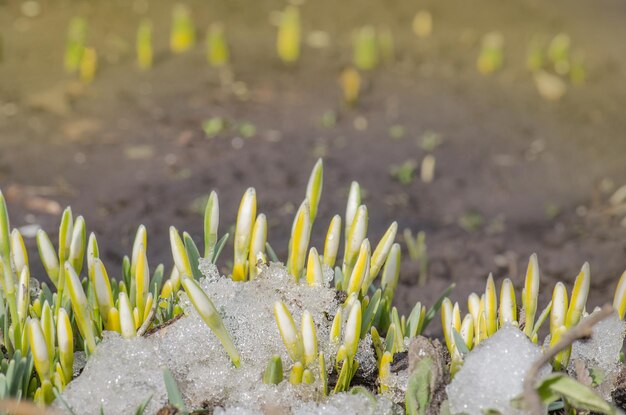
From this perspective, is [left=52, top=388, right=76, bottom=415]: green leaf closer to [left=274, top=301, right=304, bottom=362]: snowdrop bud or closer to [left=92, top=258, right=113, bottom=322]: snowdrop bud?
[left=92, top=258, right=113, bottom=322]: snowdrop bud

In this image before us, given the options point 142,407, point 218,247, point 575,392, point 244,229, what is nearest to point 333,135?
point 218,247

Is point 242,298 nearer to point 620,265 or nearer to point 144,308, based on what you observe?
point 144,308

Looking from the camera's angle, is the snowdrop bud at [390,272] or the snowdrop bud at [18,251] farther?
the snowdrop bud at [390,272]

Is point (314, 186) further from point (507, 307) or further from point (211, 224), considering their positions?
point (507, 307)

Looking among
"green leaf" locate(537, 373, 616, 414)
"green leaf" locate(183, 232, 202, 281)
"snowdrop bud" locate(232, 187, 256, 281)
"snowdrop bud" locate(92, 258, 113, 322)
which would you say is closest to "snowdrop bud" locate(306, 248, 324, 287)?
"snowdrop bud" locate(232, 187, 256, 281)

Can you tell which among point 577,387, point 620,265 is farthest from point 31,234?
point 577,387

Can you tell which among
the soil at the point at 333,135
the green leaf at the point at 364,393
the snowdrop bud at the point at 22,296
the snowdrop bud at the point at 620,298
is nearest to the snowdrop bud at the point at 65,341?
the snowdrop bud at the point at 22,296

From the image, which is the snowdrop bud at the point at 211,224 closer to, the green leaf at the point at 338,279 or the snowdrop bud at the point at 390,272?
the green leaf at the point at 338,279
